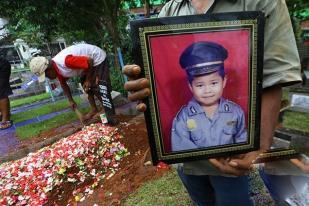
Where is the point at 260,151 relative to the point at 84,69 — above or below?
below

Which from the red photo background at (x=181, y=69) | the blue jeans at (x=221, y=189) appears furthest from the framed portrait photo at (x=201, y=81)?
the blue jeans at (x=221, y=189)

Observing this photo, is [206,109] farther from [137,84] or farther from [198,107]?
[137,84]

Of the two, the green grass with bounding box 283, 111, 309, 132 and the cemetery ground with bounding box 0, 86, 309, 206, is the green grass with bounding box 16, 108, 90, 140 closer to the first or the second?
the cemetery ground with bounding box 0, 86, 309, 206

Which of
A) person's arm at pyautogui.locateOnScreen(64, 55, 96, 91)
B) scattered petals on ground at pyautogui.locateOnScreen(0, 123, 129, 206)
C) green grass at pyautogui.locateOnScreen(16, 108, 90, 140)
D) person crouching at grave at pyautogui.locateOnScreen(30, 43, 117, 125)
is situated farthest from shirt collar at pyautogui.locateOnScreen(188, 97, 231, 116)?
green grass at pyautogui.locateOnScreen(16, 108, 90, 140)

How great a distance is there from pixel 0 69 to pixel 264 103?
704 centimetres

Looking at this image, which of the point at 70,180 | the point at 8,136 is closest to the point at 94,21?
the point at 8,136

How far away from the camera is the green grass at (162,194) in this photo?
9.15 feet

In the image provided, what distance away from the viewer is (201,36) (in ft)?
3.60

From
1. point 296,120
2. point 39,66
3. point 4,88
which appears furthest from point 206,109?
point 4,88

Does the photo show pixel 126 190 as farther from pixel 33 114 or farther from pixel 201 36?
pixel 33 114

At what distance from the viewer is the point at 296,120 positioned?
60.4 inches

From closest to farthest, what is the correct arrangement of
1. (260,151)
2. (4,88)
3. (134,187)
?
1. (260,151)
2. (134,187)
3. (4,88)

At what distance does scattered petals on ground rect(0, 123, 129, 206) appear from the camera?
142 inches

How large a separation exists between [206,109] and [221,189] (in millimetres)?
502
